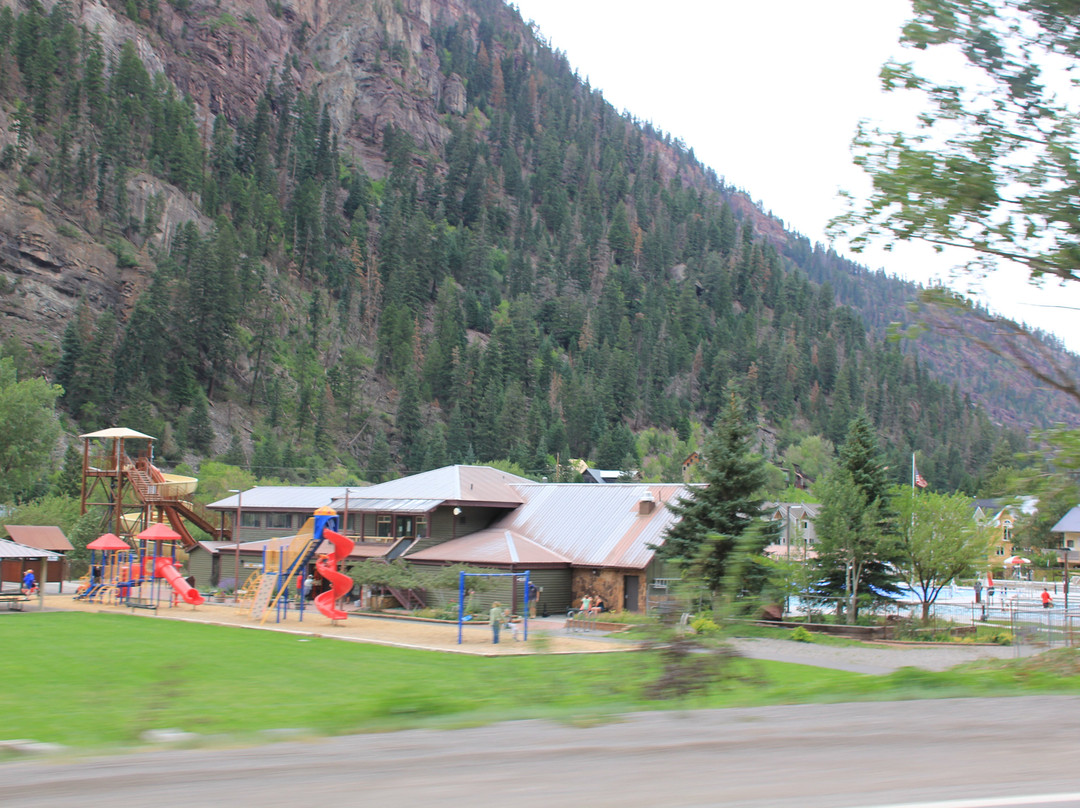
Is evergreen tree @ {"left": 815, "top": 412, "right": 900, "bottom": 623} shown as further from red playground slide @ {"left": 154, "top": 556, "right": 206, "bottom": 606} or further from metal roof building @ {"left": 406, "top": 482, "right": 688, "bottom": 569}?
red playground slide @ {"left": 154, "top": 556, "right": 206, "bottom": 606}

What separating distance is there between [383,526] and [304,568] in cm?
634

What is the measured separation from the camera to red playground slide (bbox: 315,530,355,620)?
33781mm

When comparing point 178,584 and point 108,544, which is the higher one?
point 108,544

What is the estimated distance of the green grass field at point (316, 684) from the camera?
6.86 meters

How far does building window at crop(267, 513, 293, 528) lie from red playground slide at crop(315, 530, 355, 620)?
16.9m

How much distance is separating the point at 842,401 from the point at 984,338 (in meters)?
136

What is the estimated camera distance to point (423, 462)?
95.5 metres

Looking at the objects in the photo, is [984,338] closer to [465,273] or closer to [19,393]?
[19,393]

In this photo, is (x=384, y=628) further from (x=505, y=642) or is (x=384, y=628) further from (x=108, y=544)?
(x=108, y=544)

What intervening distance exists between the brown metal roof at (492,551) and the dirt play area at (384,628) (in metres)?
2.77

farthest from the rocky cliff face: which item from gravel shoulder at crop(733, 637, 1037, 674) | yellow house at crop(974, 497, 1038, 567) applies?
yellow house at crop(974, 497, 1038, 567)

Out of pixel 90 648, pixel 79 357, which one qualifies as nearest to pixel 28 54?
pixel 79 357

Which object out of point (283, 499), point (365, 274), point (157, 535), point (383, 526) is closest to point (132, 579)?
point (157, 535)

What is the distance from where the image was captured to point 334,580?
1362 inches
